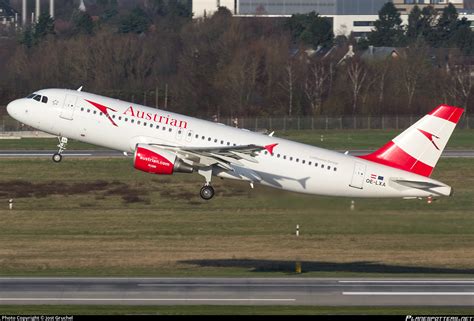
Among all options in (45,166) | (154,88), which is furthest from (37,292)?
(154,88)

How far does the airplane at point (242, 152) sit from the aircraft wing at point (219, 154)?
54 millimetres

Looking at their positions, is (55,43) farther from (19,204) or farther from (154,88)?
(19,204)

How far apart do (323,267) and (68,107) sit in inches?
658

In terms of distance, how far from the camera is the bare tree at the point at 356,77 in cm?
15200

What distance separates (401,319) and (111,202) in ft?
149

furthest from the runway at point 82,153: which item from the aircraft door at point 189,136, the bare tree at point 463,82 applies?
the aircraft door at point 189,136

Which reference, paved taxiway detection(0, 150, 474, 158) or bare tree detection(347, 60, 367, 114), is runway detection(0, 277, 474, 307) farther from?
bare tree detection(347, 60, 367, 114)

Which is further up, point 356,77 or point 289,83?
point 356,77

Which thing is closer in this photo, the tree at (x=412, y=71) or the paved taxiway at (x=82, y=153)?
the paved taxiway at (x=82, y=153)

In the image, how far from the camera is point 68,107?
64.4 m

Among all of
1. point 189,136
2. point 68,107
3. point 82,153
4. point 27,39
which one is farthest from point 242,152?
point 27,39

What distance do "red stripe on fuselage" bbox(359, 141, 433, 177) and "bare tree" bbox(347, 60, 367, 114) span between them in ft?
277

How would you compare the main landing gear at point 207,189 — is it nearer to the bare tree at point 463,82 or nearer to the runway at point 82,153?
the runway at point 82,153

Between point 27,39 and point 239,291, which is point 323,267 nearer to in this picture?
point 239,291
